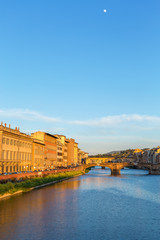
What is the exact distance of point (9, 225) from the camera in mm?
34281

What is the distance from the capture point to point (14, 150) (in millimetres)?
86500

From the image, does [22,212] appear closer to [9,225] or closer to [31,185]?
[9,225]

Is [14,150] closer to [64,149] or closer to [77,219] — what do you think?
[77,219]

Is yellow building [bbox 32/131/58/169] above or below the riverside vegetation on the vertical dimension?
above

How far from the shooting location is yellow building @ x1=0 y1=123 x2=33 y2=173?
3041 inches

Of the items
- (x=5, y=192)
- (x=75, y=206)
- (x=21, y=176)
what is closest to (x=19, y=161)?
(x=21, y=176)

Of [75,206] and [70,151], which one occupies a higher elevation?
[70,151]

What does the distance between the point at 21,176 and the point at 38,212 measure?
31.3 meters

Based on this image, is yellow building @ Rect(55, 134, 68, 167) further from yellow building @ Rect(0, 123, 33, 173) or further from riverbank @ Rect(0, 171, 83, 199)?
riverbank @ Rect(0, 171, 83, 199)

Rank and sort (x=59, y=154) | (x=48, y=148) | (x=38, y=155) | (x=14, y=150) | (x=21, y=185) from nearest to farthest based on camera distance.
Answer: (x=21, y=185) → (x=14, y=150) → (x=38, y=155) → (x=48, y=148) → (x=59, y=154)

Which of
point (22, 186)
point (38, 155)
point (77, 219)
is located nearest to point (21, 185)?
point (22, 186)

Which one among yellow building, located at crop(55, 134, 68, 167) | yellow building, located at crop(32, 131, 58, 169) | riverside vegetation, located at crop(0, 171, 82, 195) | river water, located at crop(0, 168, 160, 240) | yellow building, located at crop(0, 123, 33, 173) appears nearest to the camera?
river water, located at crop(0, 168, 160, 240)

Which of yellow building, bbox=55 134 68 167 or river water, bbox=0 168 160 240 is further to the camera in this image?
yellow building, bbox=55 134 68 167

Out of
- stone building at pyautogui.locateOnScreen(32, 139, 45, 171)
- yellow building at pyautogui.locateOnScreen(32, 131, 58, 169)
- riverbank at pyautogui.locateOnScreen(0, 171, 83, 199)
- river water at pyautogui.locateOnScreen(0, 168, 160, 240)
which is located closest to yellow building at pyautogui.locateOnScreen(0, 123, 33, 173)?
stone building at pyautogui.locateOnScreen(32, 139, 45, 171)
